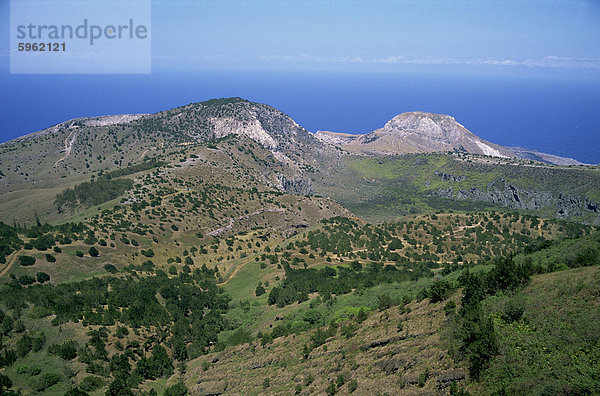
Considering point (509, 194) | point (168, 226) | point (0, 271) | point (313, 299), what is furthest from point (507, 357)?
point (509, 194)

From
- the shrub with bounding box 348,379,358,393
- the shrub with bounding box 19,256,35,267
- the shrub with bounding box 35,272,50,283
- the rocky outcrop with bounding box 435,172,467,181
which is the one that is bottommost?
the shrub with bounding box 35,272,50,283

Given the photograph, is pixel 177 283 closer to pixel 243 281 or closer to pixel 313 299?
pixel 243 281

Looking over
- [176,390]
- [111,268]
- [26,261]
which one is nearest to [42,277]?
[26,261]

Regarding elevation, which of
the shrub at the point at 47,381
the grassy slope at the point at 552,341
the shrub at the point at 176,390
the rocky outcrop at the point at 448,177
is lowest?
the shrub at the point at 176,390

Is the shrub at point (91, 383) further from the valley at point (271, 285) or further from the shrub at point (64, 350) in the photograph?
the shrub at point (64, 350)

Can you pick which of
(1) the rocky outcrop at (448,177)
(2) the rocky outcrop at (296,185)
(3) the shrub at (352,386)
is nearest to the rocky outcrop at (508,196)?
(1) the rocky outcrop at (448,177)

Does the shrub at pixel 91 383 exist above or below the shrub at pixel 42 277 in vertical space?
above

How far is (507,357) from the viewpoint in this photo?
1552 cm

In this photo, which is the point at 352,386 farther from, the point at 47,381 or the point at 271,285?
the point at 271,285

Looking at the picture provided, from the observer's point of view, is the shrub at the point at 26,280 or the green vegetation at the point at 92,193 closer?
the shrub at the point at 26,280

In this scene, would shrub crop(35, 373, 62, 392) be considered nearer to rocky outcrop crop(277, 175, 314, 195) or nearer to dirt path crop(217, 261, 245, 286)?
dirt path crop(217, 261, 245, 286)

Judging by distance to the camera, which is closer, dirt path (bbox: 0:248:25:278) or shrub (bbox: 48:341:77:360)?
shrub (bbox: 48:341:77:360)

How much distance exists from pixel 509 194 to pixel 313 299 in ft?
382

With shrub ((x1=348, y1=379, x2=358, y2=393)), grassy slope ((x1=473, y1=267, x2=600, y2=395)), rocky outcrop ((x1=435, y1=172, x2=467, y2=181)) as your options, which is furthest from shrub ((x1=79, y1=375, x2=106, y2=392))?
rocky outcrop ((x1=435, y1=172, x2=467, y2=181))
